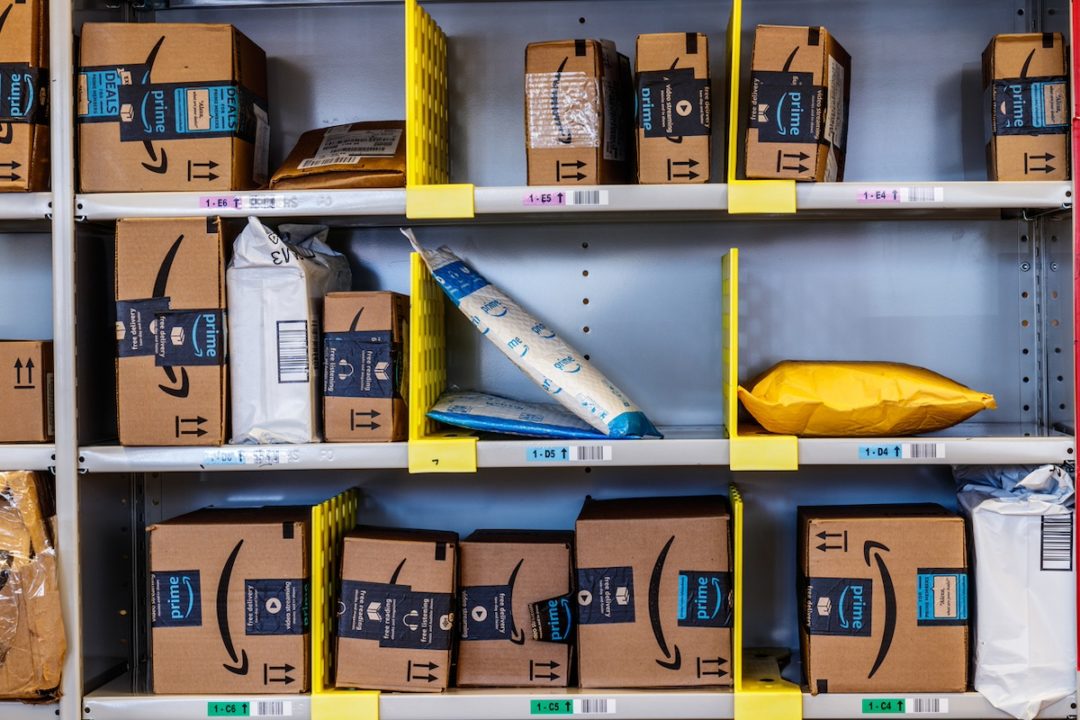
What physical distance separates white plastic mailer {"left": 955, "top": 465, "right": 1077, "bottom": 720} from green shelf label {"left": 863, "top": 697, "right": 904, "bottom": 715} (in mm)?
151

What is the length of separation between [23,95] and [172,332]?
0.49 m

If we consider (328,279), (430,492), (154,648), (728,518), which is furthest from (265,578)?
(728,518)

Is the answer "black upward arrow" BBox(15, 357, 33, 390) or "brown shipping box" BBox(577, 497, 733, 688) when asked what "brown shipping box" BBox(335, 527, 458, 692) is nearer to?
"brown shipping box" BBox(577, 497, 733, 688)

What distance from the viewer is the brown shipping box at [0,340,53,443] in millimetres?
1693

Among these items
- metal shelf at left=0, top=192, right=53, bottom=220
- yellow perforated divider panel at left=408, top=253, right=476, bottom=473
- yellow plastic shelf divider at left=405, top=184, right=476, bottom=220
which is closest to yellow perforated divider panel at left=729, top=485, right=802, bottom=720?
yellow perforated divider panel at left=408, top=253, right=476, bottom=473

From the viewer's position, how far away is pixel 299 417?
1693 millimetres

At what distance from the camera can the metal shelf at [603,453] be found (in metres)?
1.62

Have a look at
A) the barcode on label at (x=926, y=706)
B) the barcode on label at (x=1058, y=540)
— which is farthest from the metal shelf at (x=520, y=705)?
the barcode on label at (x=1058, y=540)

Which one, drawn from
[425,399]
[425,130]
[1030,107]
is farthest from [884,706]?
[425,130]

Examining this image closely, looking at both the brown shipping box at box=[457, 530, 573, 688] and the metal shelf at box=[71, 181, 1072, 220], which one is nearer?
the metal shelf at box=[71, 181, 1072, 220]

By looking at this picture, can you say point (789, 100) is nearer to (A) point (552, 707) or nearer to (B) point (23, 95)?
(A) point (552, 707)

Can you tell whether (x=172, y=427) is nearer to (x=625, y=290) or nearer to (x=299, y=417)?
(x=299, y=417)

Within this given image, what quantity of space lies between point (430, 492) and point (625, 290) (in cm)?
60

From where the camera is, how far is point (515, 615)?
1732 millimetres
